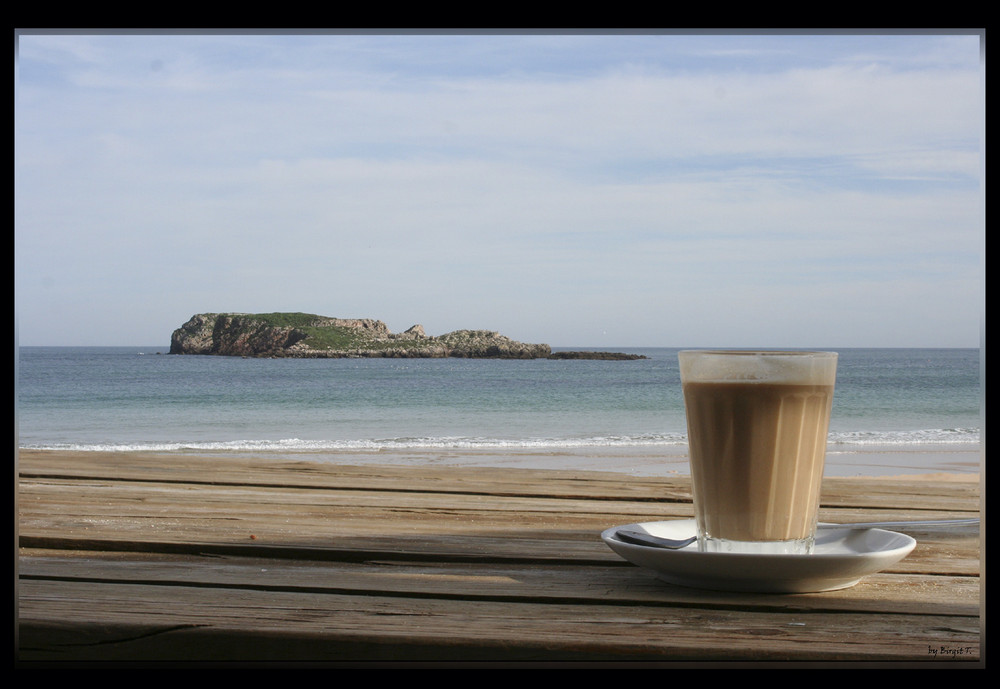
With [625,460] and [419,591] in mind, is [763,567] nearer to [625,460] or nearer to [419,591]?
[419,591]

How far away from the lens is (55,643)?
0.59m

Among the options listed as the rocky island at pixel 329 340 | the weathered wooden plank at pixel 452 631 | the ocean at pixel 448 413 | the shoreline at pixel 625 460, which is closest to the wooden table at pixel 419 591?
the weathered wooden plank at pixel 452 631

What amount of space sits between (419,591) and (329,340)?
33978 mm

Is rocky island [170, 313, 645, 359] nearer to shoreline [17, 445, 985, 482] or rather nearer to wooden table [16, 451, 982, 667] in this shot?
shoreline [17, 445, 985, 482]

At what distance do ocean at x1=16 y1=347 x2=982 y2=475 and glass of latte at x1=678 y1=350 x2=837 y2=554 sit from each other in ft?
14.4

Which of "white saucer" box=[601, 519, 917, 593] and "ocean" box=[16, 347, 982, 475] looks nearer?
"white saucer" box=[601, 519, 917, 593]

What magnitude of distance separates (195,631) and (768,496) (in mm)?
480

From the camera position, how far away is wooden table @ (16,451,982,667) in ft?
1.84

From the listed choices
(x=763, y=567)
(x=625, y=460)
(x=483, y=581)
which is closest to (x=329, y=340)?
(x=625, y=460)

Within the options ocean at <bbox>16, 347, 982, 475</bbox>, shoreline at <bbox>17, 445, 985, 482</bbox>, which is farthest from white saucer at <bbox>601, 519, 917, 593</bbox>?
ocean at <bbox>16, 347, 982, 475</bbox>

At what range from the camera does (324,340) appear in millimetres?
33750

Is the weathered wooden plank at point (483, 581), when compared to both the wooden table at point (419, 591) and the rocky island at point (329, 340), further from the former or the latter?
the rocky island at point (329, 340)
